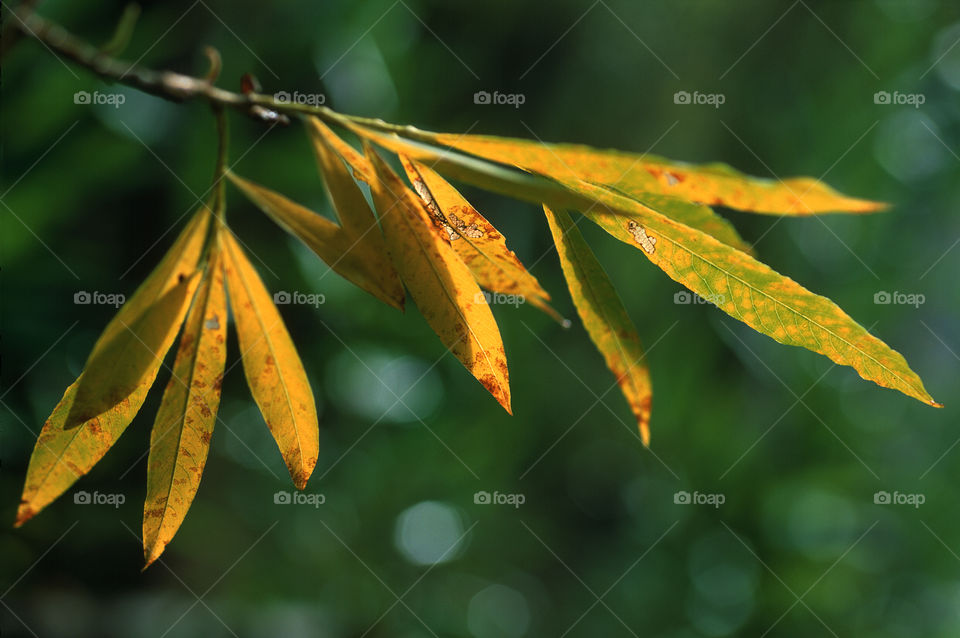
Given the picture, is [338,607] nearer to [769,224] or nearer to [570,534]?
[570,534]

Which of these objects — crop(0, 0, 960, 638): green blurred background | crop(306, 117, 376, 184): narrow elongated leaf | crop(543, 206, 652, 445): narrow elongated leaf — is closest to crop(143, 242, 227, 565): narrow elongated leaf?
crop(306, 117, 376, 184): narrow elongated leaf

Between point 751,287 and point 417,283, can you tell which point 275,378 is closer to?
point 417,283

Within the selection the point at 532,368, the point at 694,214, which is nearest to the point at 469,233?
the point at 694,214

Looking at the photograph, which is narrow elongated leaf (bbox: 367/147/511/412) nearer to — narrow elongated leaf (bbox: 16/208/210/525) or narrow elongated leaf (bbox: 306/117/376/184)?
narrow elongated leaf (bbox: 306/117/376/184)

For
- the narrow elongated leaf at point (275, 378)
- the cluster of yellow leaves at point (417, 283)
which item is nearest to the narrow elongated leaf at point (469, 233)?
the cluster of yellow leaves at point (417, 283)

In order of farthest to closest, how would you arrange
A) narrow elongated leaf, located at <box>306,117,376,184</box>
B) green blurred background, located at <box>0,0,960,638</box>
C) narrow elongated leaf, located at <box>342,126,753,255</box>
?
green blurred background, located at <box>0,0,960,638</box> < narrow elongated leaf, located at <box>306,117,376,184</box> < narrow elongated leaf, located at <box>342,126,753,255</box>

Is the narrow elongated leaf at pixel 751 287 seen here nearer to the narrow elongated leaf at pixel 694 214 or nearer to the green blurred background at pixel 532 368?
the narrow elongated leaf at pixel 694 214
